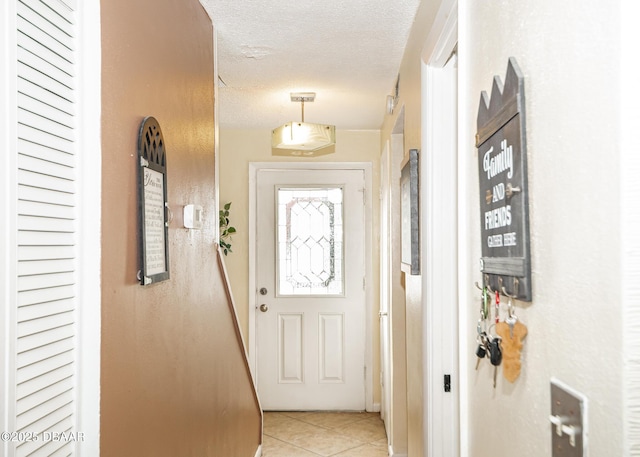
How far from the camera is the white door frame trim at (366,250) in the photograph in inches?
185

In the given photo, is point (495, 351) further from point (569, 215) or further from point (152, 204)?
point (152, 204)

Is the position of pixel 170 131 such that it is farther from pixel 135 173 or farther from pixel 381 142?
pixel 381 142

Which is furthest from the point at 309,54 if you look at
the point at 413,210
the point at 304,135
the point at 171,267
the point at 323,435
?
the point at 323,435

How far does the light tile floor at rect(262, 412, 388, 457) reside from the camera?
3754 millimetres

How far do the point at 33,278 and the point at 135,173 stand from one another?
19.6 inches

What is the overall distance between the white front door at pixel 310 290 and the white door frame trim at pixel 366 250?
0.12 ft

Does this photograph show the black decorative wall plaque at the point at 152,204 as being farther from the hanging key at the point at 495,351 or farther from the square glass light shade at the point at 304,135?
the square glass light shade at the point at 304,135

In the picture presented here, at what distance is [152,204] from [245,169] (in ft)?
10.3

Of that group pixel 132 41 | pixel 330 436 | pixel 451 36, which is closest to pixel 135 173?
pixel 132 41

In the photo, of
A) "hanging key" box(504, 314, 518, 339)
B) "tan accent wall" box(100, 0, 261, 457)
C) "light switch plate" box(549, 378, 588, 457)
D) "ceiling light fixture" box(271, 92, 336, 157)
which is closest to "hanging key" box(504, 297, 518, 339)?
"hanging key" box(504, 314, 518, 339)

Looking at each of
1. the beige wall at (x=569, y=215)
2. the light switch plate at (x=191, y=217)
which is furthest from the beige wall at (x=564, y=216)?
the light switch plate at (x=191, y=217)

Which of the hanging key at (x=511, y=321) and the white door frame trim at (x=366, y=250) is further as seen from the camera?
the white door frame trim at (x=366, y=250)

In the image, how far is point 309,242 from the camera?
15.5 ft

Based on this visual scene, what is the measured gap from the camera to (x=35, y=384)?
1.10 m
